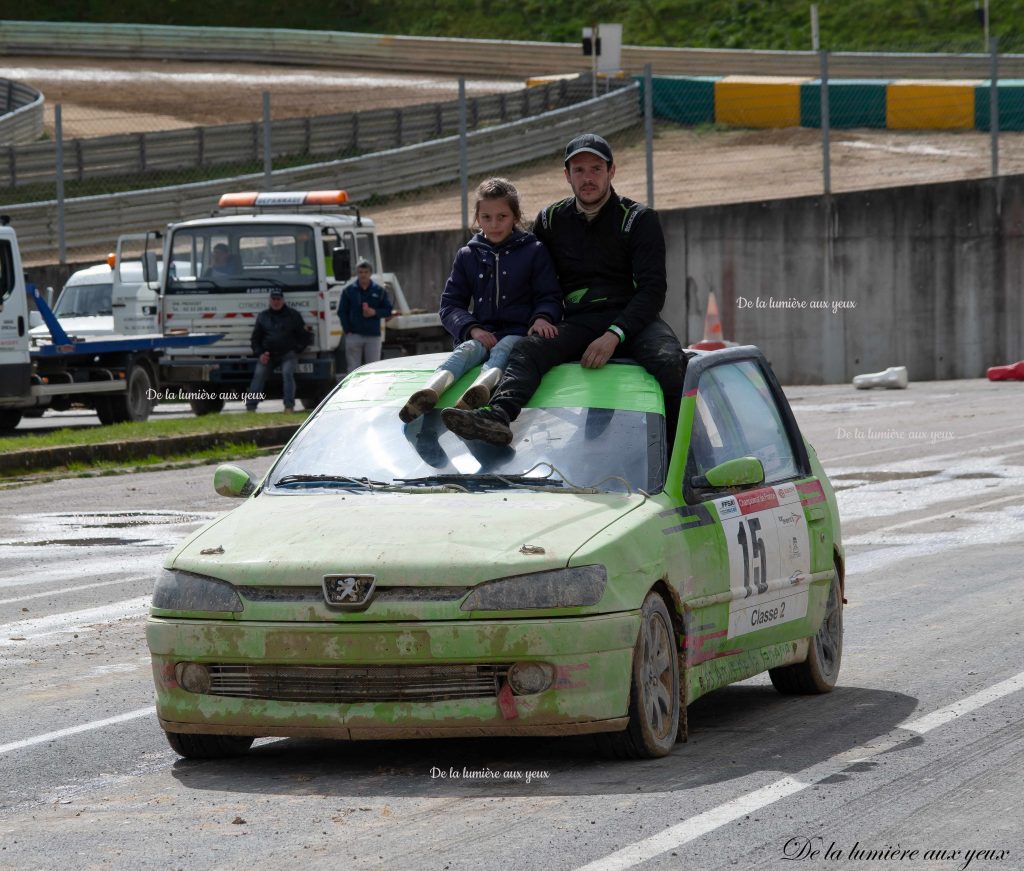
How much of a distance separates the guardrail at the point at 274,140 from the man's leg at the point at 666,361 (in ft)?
96.8

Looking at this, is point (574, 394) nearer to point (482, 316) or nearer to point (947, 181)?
point (482, 316)

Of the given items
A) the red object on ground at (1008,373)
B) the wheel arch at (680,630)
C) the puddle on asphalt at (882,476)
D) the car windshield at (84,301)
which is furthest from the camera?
the red object on ground at (1008,373)

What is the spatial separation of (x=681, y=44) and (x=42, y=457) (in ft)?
140

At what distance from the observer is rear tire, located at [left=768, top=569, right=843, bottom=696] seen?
7984mm

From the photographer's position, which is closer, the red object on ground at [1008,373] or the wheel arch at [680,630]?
the wheel arch at [680,630]

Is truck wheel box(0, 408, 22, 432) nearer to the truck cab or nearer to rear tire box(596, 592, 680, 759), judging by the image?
the truck cab

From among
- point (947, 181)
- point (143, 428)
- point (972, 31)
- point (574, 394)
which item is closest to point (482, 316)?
point (574, 394)

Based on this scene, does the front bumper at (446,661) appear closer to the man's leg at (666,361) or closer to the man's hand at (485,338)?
the man's leg at (666,361)

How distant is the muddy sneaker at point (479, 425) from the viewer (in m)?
7.16

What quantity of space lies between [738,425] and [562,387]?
0.79 metres

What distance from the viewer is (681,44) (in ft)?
196

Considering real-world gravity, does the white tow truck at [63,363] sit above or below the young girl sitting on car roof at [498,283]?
below

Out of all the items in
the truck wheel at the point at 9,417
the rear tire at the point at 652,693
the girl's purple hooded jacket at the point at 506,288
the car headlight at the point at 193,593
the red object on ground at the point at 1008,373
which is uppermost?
the girl's purple hooded jacket at the point at 506,288

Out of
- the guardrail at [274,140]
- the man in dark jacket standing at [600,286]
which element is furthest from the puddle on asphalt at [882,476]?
the guardrail at [274,140]
